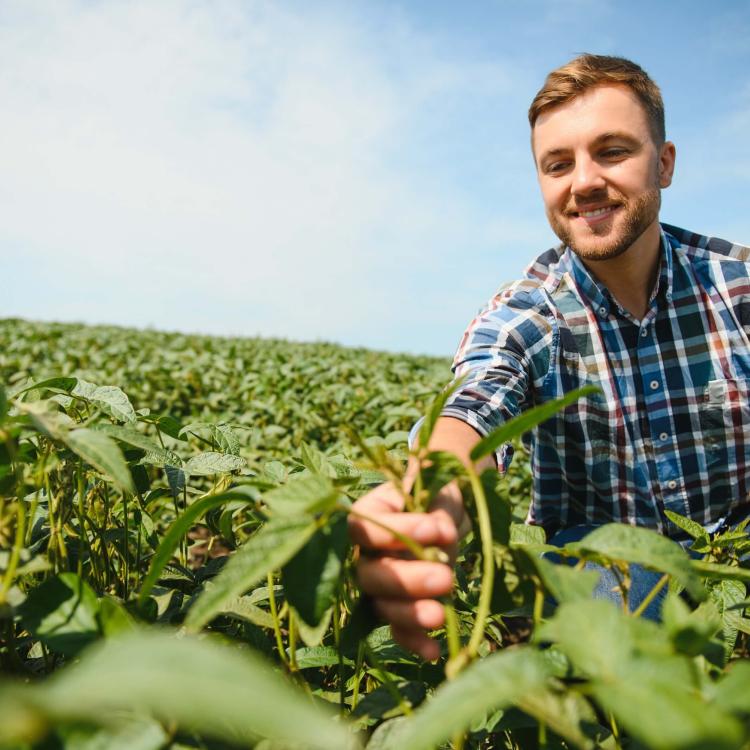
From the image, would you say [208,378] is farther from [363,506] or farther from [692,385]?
[363,506]

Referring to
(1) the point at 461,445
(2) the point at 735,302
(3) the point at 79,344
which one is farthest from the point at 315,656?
(3) the point at 79,344

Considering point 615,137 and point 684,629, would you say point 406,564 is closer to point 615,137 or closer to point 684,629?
point 684,629

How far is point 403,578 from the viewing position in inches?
28.4

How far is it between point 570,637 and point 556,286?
2113mm

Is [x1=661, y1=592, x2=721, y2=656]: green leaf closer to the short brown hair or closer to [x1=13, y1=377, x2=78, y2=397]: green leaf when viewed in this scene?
[x1=13, y1=377, x2=78, y2=397]: green leaf

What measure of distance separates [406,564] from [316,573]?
0.10m

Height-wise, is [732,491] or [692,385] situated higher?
[692,385]

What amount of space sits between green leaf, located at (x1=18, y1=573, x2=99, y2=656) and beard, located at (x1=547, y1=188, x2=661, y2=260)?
210 cm

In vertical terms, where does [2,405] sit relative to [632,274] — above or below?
below

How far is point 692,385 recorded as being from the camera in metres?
2.39

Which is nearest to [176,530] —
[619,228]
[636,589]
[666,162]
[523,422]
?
[523,422]

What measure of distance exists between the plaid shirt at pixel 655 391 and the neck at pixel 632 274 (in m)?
0.05

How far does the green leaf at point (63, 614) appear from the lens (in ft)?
2.35

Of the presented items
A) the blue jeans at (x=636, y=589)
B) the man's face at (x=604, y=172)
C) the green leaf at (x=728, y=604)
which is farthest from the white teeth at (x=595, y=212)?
the green leaf at (x=728, y=604)
